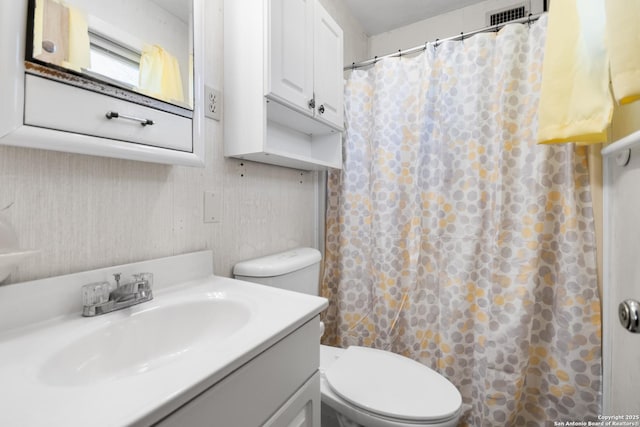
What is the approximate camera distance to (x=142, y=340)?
0.65 meters

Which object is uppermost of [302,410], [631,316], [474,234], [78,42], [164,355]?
[78,42]

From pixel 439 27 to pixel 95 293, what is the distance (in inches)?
92.9

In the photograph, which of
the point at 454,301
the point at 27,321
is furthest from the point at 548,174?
the point at 27,321

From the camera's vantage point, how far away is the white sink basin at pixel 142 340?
1.65 ft

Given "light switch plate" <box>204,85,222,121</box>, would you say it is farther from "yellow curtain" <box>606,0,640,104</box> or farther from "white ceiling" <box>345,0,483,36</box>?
"white ceiling" <box>345,0,483,36</box>

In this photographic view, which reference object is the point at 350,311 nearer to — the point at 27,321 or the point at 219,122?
the point at 219,122

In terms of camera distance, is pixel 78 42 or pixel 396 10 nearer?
pixel 78 42

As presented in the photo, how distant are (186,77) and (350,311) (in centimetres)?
132

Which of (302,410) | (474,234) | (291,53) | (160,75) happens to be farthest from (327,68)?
(302,410)

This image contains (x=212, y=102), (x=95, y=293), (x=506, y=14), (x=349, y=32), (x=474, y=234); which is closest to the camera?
(x=95, y=293)

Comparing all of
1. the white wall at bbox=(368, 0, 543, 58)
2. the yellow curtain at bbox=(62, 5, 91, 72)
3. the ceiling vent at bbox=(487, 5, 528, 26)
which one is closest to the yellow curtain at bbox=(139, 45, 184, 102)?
the yellow curtain at bbox=(62, 5, 91, 72)

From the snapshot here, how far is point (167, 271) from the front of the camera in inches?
32.2

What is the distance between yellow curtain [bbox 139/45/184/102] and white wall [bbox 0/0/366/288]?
184 millimetres

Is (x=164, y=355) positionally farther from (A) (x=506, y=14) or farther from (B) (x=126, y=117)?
(A) (x=506, y=14)
